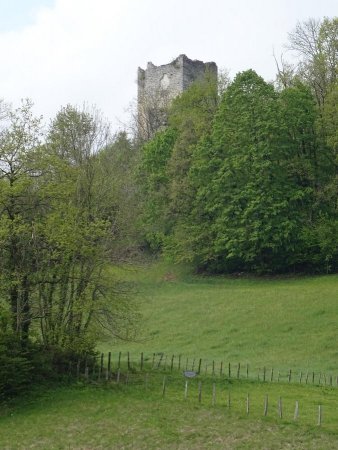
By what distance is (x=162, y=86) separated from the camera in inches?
3223

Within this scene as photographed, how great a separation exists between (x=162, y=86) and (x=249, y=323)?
50.8 m

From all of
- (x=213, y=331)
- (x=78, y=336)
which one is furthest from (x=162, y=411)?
(x=213, y=331)

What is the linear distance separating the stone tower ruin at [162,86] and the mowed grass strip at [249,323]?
34.5m

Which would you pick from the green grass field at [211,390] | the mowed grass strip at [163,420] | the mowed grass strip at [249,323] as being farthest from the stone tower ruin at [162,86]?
the mowed grass strip at [163,420]

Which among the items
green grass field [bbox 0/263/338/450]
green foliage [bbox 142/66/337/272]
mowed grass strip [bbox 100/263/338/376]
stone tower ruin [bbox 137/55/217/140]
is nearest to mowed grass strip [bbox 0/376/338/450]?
green grass field [bbox 0/263/338/450]

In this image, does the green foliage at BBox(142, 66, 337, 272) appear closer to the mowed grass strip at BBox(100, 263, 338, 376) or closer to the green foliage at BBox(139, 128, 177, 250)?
the green foliage at BBox(139, 128, 177, 250)

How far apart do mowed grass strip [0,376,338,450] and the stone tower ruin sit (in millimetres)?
57318

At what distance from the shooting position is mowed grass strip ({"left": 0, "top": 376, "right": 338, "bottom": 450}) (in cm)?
1761

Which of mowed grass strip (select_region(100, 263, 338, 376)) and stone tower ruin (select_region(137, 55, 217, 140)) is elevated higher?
stone tower ruin (select_region(137, 55, 217, 140))

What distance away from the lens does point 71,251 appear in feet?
78.5

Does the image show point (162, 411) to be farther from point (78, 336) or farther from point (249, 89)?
point (249, 89)

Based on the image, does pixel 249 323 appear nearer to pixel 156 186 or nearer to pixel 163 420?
pixel 163 420

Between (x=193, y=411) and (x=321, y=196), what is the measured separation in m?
32.7

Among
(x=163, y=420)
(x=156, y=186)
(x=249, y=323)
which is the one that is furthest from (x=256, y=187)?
(x=163, y=420)
